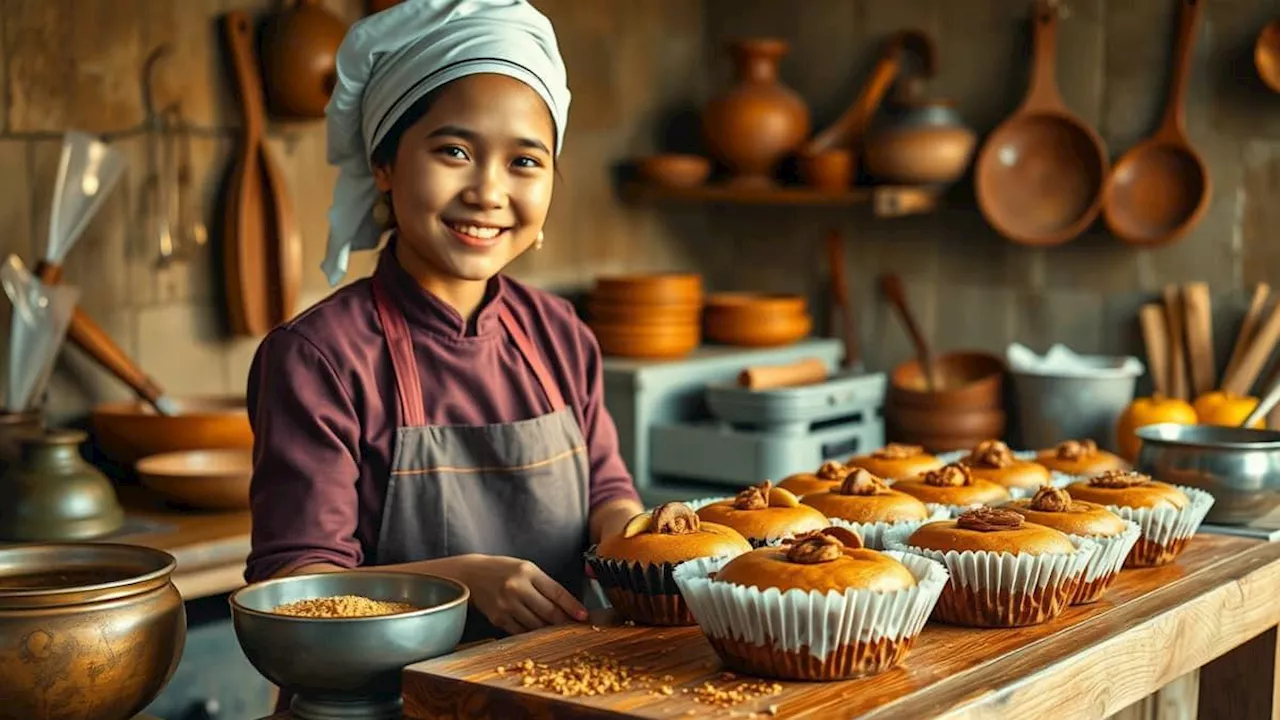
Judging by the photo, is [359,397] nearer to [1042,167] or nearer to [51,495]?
[51,495]

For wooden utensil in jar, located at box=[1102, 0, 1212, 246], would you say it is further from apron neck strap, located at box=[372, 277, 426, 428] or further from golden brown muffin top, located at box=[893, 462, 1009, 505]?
apron neck strap, located at box=[372, 277, 426, 428]

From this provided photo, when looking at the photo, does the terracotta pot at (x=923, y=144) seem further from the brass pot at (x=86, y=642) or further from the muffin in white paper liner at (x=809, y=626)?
the brass pot at (x=86, y=642)

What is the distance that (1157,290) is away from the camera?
3.70 m

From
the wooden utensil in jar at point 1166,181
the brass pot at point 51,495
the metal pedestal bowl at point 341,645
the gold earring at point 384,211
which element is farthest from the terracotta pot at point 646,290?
the metal pedestal bowl at point 341,645

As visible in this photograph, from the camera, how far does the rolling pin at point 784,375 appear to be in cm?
356

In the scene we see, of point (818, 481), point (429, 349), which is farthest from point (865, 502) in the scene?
point (429, 349)

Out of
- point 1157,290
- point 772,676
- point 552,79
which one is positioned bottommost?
point 772,676

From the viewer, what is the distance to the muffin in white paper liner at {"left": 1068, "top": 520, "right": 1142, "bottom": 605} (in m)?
1.65

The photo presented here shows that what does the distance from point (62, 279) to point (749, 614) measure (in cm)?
210

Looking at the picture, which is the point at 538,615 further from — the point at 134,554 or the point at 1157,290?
the point at 1157,290

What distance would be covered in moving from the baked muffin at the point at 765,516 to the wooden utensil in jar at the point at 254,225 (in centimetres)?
175

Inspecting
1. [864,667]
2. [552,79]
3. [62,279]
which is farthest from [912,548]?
[62,279]

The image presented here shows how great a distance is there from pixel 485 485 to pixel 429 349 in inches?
7.1

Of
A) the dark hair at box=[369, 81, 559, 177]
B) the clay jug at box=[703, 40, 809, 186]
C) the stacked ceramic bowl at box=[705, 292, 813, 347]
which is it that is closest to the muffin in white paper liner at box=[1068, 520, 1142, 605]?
the dark hair at box=[369, 81, 559, 177]
